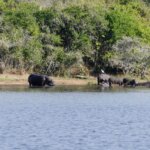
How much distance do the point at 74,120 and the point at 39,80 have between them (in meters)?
31.3

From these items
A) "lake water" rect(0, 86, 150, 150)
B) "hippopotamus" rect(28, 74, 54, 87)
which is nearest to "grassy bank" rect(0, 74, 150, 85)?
"hippopotamus" rect(28, 74, 54, 87)

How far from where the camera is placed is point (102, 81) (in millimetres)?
70375

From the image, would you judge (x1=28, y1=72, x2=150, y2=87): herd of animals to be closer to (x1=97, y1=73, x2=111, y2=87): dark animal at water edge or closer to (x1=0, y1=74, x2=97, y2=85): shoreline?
(x1=97, y1=73, x2=111, y2=87): dark animal at water edge

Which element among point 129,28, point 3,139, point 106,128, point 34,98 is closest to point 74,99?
point 34,98

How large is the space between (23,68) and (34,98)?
21.4 m

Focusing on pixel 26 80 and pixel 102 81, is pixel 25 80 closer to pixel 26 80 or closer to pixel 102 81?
pixel 26 80

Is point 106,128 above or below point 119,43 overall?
below

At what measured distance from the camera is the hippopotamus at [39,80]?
6744 centimetres

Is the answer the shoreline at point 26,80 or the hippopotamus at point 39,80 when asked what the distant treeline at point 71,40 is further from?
the hippopotamus at point 39,80

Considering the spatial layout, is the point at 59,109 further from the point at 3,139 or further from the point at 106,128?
the point at 3,139

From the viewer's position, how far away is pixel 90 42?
78.8 metres

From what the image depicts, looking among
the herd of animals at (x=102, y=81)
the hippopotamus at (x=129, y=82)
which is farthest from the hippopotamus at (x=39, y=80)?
the hippopotamus at (x=129, y=82)

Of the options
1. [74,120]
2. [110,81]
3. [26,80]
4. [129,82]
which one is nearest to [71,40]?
[110,81]

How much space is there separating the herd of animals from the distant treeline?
474cm
